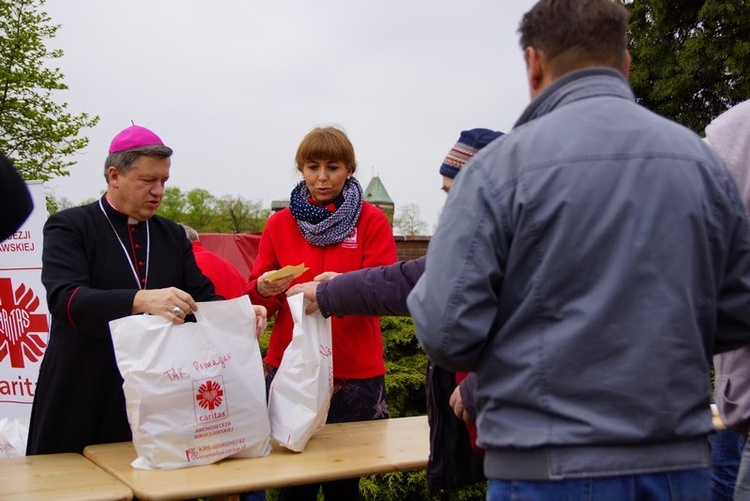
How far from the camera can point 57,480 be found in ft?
7.76

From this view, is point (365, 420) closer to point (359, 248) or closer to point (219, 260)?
point (359, 248)

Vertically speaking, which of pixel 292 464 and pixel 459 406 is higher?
pixel 459 406

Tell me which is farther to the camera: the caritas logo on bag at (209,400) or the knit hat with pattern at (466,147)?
the caritas logo on bag at (209,400)

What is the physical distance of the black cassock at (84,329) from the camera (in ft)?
8.73

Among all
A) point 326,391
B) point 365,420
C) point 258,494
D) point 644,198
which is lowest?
point 258,494

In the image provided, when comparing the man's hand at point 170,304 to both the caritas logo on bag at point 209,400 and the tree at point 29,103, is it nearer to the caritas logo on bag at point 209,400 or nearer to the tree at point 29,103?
the caritas logo on bag at point 209,400

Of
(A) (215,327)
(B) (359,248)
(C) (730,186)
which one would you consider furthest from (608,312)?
(B) (359,248)

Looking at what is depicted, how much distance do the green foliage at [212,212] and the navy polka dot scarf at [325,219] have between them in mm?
30604

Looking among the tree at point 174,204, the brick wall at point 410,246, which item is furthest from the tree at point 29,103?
the tree at point 174,204

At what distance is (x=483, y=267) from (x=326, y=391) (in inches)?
56.1

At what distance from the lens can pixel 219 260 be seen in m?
4.86

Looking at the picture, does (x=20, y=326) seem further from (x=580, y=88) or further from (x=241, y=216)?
(x=241, y=216)

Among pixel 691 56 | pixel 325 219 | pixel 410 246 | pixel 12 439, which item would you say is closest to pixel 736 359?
pixel 325 219

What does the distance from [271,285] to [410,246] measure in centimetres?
726
